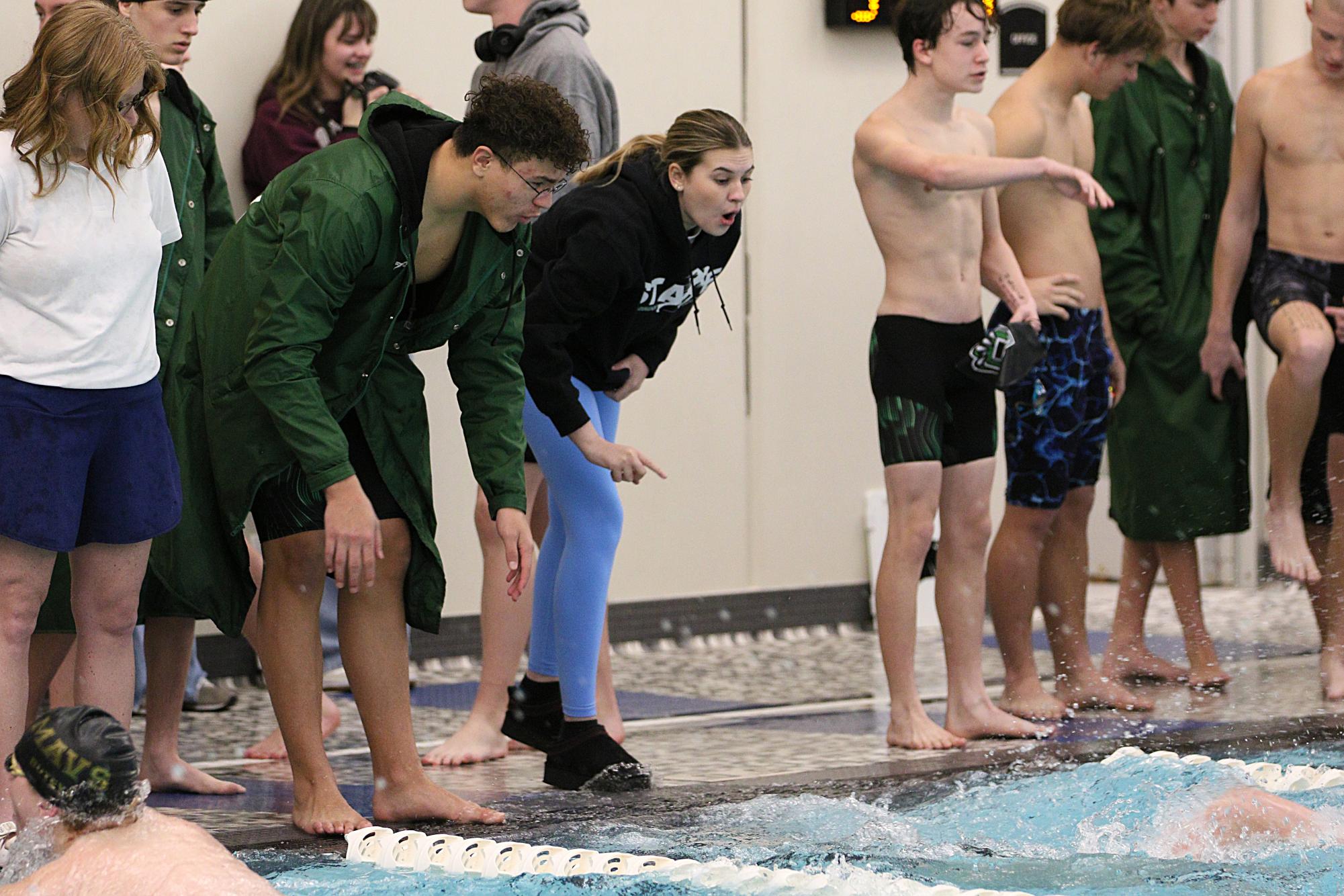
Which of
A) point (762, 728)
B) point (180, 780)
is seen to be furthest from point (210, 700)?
point (762, 728)

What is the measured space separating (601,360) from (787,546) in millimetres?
3265

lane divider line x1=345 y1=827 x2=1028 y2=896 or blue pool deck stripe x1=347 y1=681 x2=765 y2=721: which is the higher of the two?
lane divider line x1=345 y1=827 x2=1028 y2=896

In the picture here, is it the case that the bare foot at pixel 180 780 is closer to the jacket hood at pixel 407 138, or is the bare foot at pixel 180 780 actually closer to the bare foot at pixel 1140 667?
the jacket hood at pixel 407 138

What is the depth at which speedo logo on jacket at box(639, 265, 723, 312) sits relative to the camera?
4.58m

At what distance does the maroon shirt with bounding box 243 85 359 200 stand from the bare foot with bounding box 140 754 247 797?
2384 millimetres

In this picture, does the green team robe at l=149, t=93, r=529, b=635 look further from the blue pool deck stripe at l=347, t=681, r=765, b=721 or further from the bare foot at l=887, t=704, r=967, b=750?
the blue pool deck stripe at l=347, t=681, r=765, b=721

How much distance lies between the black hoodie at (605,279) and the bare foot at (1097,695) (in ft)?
5.87

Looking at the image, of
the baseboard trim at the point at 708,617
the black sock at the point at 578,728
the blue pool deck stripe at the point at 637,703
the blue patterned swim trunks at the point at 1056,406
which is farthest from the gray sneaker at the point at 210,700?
the blue patterned swim trunks at the point at 1056,406

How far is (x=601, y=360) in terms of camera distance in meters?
4.61

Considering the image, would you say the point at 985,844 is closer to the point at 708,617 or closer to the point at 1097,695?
the point at 1097,695

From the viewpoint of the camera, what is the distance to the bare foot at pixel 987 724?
498 centimetres

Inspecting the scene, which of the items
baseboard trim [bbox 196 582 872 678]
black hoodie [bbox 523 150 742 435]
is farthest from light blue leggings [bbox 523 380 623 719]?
baseboard trim [bbox 196 582 872 678]

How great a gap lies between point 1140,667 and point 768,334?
7.48ft

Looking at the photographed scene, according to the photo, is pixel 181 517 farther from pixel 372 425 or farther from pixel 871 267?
pixel 871 267
